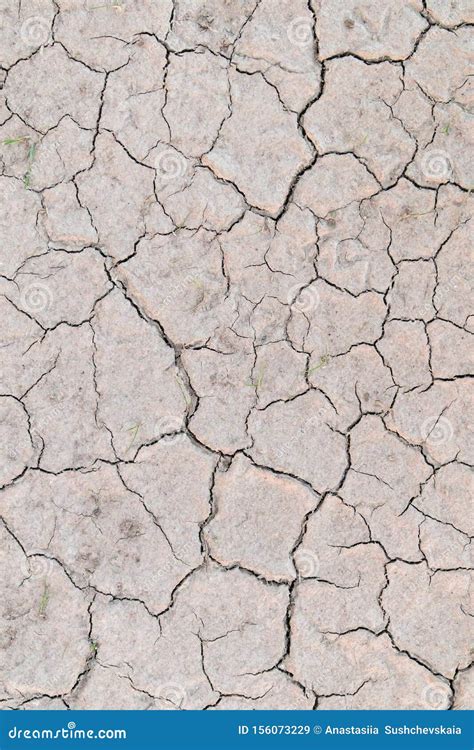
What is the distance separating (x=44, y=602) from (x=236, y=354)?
1144mm

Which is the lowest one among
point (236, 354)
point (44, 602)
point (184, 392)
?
point (44, 602)

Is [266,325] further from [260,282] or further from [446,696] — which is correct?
[446,696]

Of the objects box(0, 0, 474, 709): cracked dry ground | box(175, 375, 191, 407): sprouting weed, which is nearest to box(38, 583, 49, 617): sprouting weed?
box(0, 0, 474, 709): cracked dry ground

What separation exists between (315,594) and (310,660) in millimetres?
240

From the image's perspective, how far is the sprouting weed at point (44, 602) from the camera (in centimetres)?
348

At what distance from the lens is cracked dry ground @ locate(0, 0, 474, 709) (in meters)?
3.48

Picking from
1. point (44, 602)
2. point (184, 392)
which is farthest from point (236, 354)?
point (44, 602)

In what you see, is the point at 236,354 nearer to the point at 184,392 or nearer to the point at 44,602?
the point at 184,392

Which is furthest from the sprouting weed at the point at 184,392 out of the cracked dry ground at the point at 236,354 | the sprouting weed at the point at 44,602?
the sprouting weed at the point at 44,602

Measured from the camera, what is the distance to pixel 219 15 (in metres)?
3.61

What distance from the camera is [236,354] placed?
3545 mm

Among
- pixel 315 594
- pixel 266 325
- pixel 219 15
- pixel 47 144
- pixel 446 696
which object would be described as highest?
pixel 219 15

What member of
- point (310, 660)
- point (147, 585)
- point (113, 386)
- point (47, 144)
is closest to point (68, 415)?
point (113, 386)

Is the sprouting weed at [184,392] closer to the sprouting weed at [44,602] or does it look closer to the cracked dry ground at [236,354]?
the cracked dry ground at [236,354]
